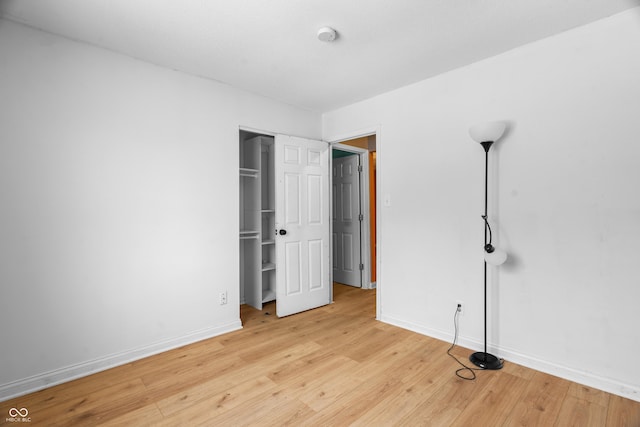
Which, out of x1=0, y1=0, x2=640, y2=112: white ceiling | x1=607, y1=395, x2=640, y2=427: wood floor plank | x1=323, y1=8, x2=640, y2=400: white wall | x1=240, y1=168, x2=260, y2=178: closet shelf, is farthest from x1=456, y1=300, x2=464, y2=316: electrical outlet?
x1=240, y1=168, x2=260, y2=178: closet shelf

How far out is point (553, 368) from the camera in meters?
2.31

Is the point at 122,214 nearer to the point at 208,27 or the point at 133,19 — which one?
the point at 133,19

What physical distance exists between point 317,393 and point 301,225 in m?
1.98

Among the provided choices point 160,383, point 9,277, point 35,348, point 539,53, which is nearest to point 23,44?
point 9,277

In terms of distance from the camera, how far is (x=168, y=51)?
8.32 ft

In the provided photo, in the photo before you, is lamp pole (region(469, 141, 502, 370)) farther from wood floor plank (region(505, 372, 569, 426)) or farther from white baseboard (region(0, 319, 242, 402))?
white baseboard (region(0, 319, 242, 402))

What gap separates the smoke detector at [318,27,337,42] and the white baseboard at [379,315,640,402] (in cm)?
272

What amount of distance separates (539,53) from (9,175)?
12.8 feet

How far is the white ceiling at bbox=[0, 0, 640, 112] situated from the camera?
198cm

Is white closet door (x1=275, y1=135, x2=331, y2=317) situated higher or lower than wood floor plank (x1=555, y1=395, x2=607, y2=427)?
higher

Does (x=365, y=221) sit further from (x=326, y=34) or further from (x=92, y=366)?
(x=92, y=366)

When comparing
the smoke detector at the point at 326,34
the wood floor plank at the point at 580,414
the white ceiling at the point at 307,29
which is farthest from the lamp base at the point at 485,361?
the smoke detector at the point at 326,34

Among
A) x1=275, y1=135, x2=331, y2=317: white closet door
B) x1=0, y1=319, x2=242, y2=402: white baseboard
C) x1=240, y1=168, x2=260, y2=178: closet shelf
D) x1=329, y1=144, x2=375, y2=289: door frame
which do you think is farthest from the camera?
x1=329, y1=144, x2=375, y2=289: door frame

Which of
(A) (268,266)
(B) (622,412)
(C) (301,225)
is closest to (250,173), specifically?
(C) (301,225)
